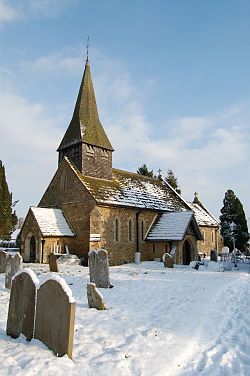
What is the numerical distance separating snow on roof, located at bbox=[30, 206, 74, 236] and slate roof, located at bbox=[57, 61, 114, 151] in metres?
6.39

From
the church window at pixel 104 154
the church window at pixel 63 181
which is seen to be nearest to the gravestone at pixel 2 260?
the church window at pixel 63 181

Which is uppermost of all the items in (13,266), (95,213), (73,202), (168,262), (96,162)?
A: (96,162)

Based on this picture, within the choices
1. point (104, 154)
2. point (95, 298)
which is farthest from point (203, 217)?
point (95, 298)

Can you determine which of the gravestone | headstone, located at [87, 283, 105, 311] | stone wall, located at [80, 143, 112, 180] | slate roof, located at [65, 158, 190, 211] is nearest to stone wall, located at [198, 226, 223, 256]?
slate roof, located at [65, 158, 190, 211]

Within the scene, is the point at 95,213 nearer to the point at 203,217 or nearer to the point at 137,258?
the point at 137,258

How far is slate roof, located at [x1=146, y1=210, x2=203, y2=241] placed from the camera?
70.7ft

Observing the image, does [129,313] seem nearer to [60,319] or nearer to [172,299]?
[172,299]

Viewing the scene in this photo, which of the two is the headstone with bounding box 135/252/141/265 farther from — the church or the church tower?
the church tower

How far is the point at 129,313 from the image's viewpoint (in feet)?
24.1

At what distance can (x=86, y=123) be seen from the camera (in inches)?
988

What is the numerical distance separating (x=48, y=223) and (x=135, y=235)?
271 inches

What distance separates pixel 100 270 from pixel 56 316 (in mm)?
6500

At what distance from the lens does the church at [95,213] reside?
2030 centimetres

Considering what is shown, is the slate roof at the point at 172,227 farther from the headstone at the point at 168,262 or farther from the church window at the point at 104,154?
the church window at the point at 104,154
